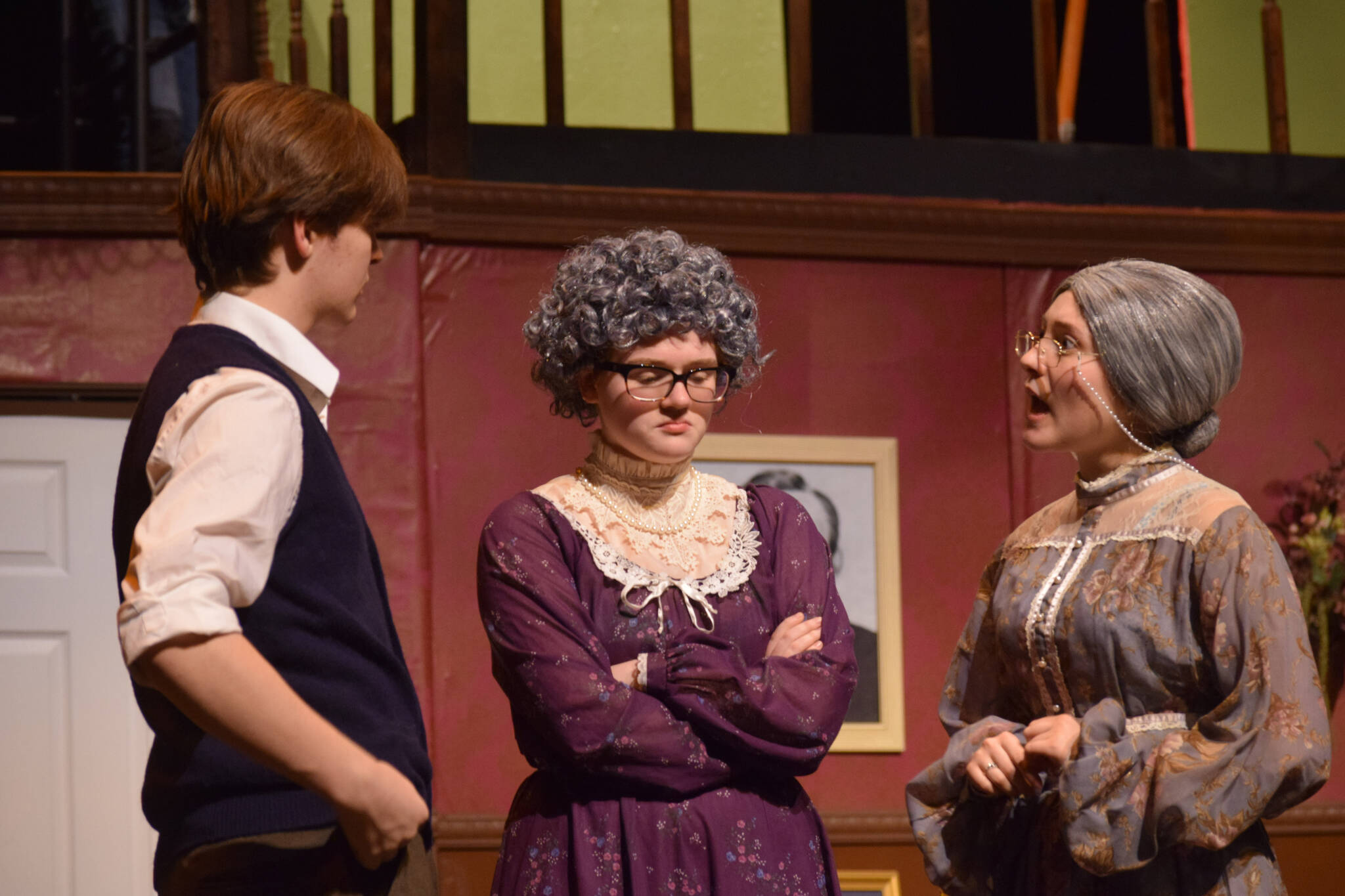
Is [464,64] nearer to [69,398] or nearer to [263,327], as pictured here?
[69,398]

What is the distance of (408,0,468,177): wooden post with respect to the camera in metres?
4.14

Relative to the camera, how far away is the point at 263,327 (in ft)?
5.32

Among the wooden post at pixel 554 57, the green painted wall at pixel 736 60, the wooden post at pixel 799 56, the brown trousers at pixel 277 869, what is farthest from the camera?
the green painted wall at pixel 736 60

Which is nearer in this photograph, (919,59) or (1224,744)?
(1224,744)

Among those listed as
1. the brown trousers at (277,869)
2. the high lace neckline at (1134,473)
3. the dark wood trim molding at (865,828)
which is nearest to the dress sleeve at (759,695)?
the high lace neckline at (1134,473)

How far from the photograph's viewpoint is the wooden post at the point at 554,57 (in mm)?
4320

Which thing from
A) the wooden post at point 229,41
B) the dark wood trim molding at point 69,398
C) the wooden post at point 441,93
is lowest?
the dark wood trim molding at point 69,398

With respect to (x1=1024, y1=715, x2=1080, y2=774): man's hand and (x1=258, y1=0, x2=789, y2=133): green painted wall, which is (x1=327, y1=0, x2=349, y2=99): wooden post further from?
(x1=1024, y1=715, x2=1080, y2=774): man's hand

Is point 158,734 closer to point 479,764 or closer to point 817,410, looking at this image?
point 479,764

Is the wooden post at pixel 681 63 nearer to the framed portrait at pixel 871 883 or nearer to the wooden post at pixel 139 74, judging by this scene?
the wooden post at pixel 139 74

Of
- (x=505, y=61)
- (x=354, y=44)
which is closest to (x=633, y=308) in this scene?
(x=505, y=61)

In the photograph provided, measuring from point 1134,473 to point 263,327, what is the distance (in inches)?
53.2

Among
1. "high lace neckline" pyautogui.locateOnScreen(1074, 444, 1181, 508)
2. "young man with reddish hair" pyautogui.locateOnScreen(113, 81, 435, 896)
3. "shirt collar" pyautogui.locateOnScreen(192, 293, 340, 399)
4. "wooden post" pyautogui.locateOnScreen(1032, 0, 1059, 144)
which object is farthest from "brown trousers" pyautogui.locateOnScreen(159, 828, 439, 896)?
"wooden post" pyautogui.locateOnScreen(1032, 0, 1059, 144)

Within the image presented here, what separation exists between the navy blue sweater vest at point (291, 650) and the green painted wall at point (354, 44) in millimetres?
3874
